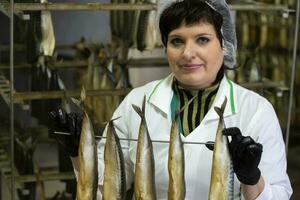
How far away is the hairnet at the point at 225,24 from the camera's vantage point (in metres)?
1.65

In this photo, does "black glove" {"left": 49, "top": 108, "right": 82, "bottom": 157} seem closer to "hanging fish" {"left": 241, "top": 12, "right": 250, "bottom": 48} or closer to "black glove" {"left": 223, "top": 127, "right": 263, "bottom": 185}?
"black glove" {"left": 223, "top": 127, "right": 263, "bottom": 185}

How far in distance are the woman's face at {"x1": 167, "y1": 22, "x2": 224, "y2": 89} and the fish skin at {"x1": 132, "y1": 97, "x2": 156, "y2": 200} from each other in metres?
0.25

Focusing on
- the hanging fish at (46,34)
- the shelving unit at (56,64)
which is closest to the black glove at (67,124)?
the shelving unit at (56,64)

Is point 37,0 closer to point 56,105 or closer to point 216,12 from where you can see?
point 56,105

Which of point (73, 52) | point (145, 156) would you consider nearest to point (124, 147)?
point (145, 156)

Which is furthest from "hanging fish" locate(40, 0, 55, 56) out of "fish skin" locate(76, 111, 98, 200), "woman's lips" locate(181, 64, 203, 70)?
"fish skin" locate(76, 111, 98, 200)

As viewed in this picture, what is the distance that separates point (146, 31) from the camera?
2869 mm

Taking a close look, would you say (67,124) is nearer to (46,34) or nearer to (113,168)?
(113,168)

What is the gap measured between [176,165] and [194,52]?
0.35m

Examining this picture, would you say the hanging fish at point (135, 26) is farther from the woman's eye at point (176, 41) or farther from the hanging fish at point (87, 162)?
the hanging fish at point (87, 162)

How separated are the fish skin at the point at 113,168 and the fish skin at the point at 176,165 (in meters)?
0.13

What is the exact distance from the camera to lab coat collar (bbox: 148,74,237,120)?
1669 mm

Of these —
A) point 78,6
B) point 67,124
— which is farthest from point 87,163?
point 78,6

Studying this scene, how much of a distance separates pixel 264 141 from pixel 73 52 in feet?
7.20
